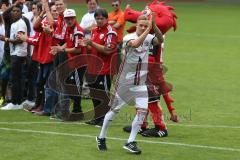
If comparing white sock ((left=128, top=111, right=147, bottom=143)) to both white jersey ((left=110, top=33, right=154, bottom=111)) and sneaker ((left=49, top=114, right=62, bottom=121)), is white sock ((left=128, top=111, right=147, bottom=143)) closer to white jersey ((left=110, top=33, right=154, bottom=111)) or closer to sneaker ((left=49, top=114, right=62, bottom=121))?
white jersey ((left=110, top=33, right=154, bottom=111))

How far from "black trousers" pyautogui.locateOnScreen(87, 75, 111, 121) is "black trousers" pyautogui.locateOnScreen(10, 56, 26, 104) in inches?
74.8

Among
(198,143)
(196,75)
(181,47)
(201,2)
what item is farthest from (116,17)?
(201,2)

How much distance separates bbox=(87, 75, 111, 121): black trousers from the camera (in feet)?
39.2

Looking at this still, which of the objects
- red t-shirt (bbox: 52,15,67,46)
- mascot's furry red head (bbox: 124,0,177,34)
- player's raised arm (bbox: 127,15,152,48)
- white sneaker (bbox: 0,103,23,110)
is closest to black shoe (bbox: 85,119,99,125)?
red t-shirt (bbox: 52,15,67,46)

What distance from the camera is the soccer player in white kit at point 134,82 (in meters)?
9.83

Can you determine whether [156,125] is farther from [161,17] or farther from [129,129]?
[161,17]

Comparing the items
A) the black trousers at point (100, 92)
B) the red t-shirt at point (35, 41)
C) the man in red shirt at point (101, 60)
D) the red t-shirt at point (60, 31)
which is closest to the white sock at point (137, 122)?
the man in red shirt at point (101, 60)

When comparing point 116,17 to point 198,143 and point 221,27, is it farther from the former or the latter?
point 221,27

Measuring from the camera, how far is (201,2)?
53.8m

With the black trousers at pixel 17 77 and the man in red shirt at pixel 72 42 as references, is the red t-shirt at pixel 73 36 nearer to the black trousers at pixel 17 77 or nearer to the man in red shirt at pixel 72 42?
the man in red shirt at pixel 72 42

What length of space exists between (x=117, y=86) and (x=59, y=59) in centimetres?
268

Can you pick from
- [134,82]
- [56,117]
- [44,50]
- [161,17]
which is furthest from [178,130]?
[44,50]

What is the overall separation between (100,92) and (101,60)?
0.54 m

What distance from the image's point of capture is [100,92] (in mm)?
12000
